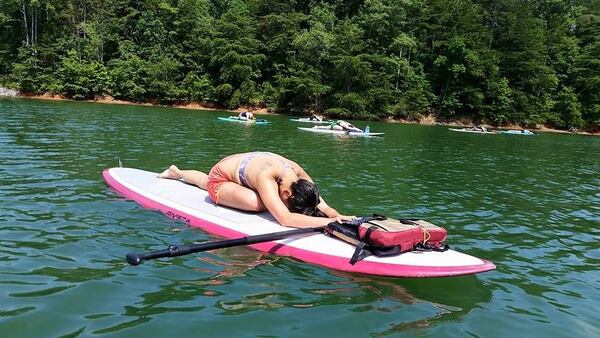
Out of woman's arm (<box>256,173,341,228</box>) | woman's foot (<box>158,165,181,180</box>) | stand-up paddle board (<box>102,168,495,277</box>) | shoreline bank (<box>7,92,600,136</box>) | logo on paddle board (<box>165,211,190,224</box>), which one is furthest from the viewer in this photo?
shoreline bank (<box>7,92,600,136</box>)

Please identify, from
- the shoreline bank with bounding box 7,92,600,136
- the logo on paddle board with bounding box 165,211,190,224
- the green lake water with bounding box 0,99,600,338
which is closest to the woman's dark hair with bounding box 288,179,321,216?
the green lake water with bounding box 0,99,600,338

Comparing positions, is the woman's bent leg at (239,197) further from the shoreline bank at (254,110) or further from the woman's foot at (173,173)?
the shoreline bank at (254,110)

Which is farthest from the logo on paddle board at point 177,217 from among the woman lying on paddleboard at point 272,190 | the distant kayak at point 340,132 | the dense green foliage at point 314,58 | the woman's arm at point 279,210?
the dense green foliage at point 314,58

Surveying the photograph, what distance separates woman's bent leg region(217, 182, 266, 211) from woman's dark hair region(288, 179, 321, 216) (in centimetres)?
60

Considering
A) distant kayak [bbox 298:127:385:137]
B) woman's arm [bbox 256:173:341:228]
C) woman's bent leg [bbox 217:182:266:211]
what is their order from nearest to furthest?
woman's arm [bbox 256:173:341:228] < woman's bent leg [bbox 217:182:266:211] < distant kayak [bbox 298:127:385:137]

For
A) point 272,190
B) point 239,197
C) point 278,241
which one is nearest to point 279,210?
point 272,190

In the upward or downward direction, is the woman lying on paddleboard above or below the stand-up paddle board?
above

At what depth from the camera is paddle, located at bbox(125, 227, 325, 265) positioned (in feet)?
15.9

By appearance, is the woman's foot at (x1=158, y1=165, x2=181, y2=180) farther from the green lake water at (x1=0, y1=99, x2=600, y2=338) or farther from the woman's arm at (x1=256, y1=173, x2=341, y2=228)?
the woman's arm at (x1=256, y1=173, x2=341, y2=228)

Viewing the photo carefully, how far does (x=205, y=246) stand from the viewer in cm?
510

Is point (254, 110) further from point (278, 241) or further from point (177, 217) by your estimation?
point (278, 241)

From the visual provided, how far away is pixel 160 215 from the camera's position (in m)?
7.43

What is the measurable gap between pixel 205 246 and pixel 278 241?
116 cm

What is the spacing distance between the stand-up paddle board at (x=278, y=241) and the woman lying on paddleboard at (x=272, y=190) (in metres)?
0.18
